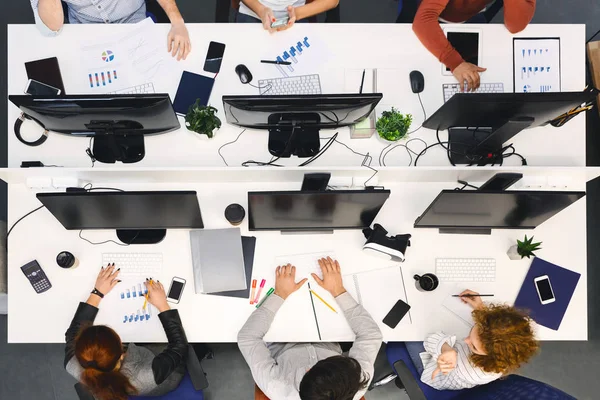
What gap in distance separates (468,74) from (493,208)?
691 millimetres

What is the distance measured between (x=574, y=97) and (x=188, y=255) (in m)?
1.74

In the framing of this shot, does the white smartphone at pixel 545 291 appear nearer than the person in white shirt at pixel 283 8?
Yes

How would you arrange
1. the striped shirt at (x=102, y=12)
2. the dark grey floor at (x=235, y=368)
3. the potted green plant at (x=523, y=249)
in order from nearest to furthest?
the potted green plant at (x=523, y=249), the striped shirt at (x=102, y=12), the dark grey floor at (x=235, y=368)

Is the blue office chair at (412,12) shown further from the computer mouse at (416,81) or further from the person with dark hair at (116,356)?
the person with dark hair at (116,356)

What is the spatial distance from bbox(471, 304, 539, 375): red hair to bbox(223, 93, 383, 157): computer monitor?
1.01m

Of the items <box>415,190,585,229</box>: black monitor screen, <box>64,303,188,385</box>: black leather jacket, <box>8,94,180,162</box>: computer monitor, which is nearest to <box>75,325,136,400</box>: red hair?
<box>64,303,188,385</box>: black leather jacket

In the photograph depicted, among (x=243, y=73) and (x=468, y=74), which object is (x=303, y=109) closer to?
(x=243, y=73)

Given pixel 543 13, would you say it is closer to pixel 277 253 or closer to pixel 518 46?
pixel 518 46

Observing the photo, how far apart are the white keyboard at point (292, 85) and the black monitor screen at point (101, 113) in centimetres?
48

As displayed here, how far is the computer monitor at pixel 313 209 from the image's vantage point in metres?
1.55

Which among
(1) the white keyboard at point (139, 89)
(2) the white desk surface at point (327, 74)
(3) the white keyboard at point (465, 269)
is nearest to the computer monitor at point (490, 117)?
(2) the white desk surface at point (327, 74)

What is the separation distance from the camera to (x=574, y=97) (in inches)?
58.7

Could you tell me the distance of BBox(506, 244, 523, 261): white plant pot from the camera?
187 centimetres

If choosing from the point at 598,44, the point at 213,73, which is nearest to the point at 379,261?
the point at 213,73
